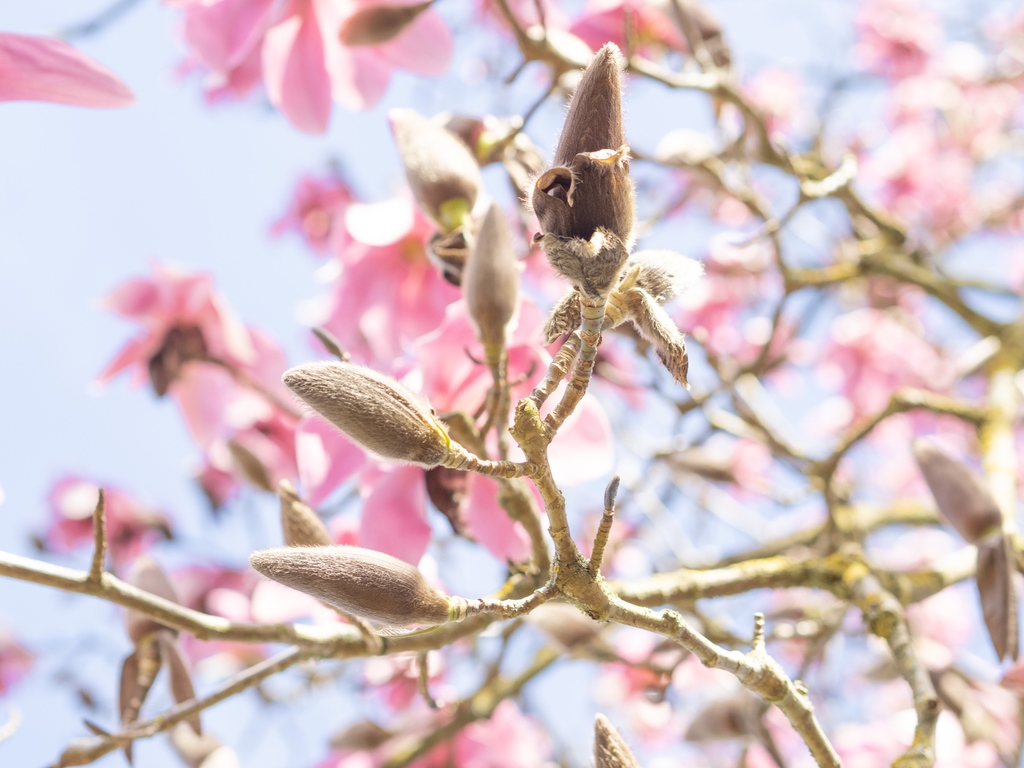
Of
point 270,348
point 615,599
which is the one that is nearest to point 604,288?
point 615,599

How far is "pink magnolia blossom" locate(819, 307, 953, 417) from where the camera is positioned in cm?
236

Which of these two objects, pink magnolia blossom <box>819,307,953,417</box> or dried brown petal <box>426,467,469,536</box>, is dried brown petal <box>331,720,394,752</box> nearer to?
dried brown petal <box>426,467,469,536</box>

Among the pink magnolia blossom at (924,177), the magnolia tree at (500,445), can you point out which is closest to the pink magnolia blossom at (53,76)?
the magnolia tree at (500,445)

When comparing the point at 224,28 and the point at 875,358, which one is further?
the point at 875,358

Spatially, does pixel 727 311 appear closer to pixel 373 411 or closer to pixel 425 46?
pixel 425 46

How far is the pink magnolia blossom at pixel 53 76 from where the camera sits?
600 mm

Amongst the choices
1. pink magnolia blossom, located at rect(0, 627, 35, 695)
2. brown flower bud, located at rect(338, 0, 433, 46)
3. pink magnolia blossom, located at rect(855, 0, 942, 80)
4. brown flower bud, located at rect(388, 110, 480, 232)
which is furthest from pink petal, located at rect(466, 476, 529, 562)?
pink magnolia blossom, located at rect(855, 0, 942, 80)

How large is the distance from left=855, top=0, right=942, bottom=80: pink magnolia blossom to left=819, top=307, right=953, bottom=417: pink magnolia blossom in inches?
62.9

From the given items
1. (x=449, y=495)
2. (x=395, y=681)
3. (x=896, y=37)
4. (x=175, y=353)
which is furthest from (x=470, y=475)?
(x=896, y=37)

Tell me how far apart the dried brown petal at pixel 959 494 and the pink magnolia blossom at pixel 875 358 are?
1581mm

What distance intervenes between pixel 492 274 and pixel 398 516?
0.31m

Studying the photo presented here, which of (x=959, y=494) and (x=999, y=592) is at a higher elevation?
(x=959, y=494)

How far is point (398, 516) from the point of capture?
0.75m

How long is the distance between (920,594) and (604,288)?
746 mm
